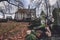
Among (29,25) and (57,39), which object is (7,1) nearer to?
(29,25)

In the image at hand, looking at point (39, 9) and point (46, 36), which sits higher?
point (39, 9)

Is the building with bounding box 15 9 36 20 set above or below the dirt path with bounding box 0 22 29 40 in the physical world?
above

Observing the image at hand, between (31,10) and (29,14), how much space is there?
0.07m

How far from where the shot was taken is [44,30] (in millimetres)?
2439

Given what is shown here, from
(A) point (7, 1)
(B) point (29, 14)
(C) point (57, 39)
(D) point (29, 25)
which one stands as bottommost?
(C) point (57, 39)

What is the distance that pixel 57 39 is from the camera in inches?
95.4

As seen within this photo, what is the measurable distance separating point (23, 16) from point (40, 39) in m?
0.42

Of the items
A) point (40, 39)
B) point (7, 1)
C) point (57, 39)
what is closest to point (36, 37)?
point (40, 39)

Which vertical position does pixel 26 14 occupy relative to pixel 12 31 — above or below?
above

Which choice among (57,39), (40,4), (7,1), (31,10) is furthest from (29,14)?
(57,39)

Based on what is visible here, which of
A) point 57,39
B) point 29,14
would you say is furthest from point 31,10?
point 57,39

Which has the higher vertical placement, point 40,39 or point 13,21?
point 13,21

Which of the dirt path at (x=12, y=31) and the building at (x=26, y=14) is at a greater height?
the building at (x=26, y=14)

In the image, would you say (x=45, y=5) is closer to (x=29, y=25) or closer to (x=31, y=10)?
(x=31, y=10)
